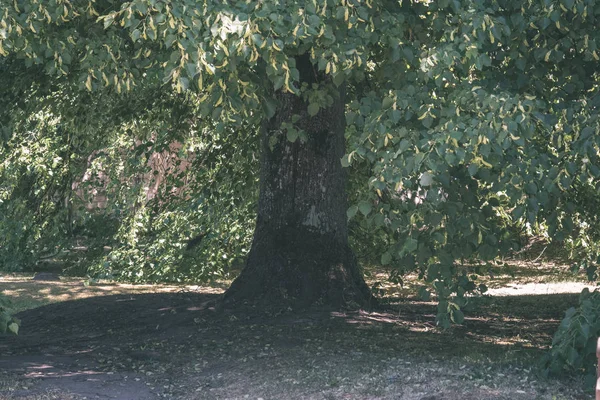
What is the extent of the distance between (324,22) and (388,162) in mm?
1032

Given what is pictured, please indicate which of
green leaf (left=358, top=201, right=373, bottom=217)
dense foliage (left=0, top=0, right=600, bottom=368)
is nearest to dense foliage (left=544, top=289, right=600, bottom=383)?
dense foliage (left=0, top=0, right=600, bottom=368)

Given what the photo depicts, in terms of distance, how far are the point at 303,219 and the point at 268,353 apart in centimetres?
190

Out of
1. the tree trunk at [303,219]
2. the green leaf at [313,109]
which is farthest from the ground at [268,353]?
the green leaf at [313,109]

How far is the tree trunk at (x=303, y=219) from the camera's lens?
9.12m

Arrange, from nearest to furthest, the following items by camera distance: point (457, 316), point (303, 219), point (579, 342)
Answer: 1. point (579, 342)
2. point (457, 316)
3. point (303, 219)

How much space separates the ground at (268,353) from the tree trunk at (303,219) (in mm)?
291

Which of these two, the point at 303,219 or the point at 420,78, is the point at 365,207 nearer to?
the point at 420,78

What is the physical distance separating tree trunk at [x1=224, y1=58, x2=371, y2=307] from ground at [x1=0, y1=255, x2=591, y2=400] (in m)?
0.29

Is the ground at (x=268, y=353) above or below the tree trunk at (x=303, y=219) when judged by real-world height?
below

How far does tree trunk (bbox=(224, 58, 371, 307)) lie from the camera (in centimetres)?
912

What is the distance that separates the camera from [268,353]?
772 centimetres

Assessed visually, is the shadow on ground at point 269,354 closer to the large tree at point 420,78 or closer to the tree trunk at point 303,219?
the tree trunk at point 303,219

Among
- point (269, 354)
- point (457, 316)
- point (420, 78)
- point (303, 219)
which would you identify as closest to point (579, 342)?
point (457, 316)

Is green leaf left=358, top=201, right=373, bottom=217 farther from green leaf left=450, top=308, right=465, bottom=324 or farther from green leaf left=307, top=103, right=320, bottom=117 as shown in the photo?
green leaf left=307, top=103, right=320, bottom=117
